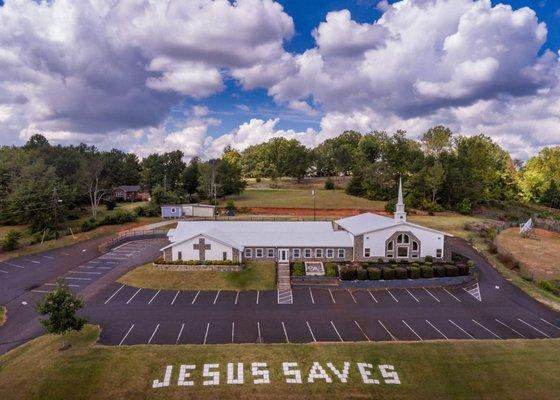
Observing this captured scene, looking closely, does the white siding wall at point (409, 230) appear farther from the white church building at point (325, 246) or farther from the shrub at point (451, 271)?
the shrub at point (451, 271)

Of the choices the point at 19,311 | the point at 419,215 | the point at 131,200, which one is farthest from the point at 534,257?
the point at 131,200

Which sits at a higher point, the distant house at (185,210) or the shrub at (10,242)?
the distant house at (185,210)

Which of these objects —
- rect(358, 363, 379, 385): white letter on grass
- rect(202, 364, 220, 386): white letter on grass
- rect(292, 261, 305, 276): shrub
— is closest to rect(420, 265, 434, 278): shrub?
rect(292, 261, 305, 276): shrub

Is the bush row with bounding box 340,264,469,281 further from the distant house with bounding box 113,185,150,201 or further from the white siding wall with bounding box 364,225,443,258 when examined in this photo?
the distant house with bounding box 113,185,150,201

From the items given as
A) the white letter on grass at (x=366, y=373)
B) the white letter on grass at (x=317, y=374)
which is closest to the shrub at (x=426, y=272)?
the white letter on grass at (x=366, y=373)

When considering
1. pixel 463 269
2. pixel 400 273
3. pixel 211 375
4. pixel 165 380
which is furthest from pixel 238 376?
pixel 463 269

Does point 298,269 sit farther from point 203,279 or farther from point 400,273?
point 400,273
